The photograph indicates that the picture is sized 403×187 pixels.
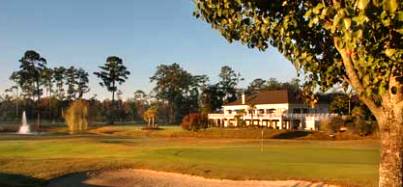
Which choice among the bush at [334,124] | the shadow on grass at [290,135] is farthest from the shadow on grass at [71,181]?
the bush at [334,124]

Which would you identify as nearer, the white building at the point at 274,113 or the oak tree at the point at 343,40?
the oak tree at the point at 343,40

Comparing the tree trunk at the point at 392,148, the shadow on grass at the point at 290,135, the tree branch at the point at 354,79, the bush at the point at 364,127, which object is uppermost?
the tree branch at the point at 354,79

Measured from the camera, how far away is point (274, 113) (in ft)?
319

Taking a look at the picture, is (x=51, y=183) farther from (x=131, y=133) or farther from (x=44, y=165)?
(x=131, y=133)

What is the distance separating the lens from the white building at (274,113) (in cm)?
8822

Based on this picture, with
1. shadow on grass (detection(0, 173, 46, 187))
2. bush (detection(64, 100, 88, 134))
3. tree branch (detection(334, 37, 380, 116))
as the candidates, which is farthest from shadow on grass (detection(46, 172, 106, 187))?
bush (detection(64, 100, 88, 134))

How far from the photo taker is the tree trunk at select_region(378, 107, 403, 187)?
7926 mm

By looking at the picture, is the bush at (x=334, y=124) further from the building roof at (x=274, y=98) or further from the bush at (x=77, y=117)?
the bush at (x=77, y=117)

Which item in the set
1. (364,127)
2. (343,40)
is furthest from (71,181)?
(364,127)

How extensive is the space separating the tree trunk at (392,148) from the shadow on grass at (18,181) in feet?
56.4

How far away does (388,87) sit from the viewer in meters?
7.63

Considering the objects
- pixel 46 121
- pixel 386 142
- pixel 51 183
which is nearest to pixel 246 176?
pixel 51 183

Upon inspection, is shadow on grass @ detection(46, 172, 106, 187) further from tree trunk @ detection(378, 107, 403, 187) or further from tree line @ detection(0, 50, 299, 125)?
tree line @ detection(0, 50, 299, 125)

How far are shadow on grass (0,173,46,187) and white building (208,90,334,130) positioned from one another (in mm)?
62692
